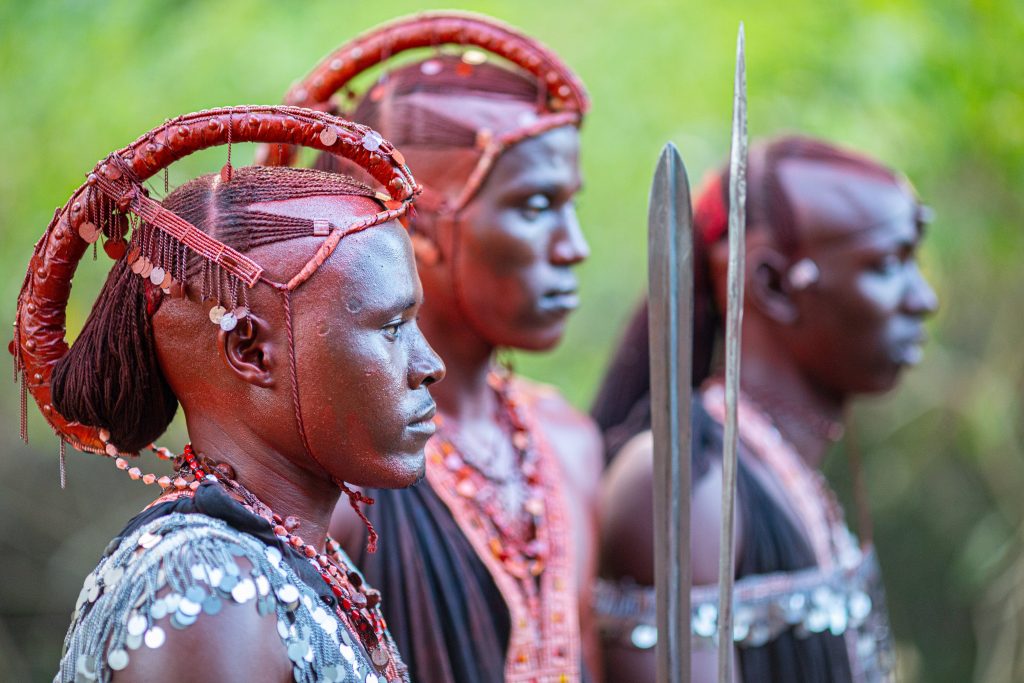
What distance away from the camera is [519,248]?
9.41 ft

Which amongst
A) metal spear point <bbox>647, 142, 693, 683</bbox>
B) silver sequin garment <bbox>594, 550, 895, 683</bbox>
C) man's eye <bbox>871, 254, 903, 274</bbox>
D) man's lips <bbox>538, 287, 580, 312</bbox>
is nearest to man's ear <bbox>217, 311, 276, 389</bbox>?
metal spear point <bbox>647, 142, 693, 683</bbox>

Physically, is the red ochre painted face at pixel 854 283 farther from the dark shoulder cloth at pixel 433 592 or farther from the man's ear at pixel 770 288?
the dark shoulder cloth at pixel 433 592

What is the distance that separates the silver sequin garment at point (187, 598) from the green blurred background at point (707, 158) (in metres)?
2.96

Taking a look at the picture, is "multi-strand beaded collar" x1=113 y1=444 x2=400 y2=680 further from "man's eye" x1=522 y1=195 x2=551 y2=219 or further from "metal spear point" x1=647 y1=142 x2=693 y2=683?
"man's eye" x1=522 y1=195 x2=551 y2=219

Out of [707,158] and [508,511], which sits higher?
[707,158]

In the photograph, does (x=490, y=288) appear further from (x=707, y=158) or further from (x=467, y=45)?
(x=707, y=158)

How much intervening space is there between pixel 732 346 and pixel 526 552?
101 centimetres

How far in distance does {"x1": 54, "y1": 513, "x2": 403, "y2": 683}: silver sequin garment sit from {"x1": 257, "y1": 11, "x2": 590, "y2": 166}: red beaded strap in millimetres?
1293

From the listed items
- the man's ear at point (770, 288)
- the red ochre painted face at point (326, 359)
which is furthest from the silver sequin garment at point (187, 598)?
the man's ear at point (770, 288)

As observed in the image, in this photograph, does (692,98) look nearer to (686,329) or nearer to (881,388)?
(881,388)

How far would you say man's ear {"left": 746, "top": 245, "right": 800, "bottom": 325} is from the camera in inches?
140

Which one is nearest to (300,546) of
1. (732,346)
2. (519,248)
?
(732,346)

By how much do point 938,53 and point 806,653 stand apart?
2869 mm

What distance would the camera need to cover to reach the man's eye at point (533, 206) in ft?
9.51
